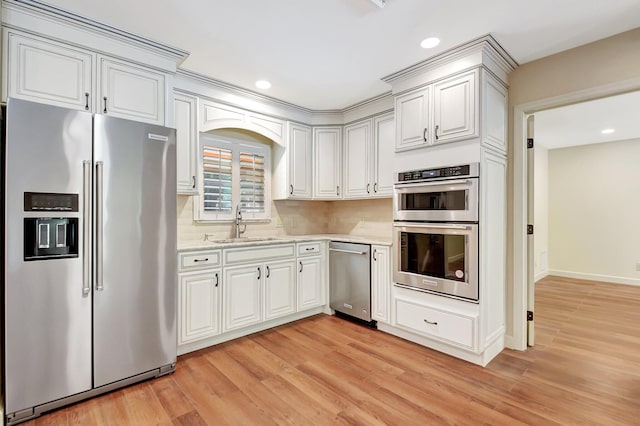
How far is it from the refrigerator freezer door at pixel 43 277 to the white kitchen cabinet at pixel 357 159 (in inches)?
109

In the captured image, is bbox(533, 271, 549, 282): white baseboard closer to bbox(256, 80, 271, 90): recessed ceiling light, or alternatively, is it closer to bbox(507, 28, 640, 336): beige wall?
bbox(507, 28, 640, 336): beige wall

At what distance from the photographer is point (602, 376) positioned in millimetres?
2371

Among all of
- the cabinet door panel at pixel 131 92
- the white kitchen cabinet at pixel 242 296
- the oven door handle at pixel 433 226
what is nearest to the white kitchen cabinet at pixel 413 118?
the oven door handle at pixel 433 226

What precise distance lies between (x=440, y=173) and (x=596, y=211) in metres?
5.08

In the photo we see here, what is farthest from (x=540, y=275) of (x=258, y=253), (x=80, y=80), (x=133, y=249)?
(x=80, y=80)

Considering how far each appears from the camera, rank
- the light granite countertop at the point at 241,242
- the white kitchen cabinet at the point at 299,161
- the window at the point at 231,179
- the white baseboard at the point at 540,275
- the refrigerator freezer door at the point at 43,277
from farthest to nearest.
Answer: the white baseboard at the point at 540,275 → the white kitchen cabinet at the point at 299,161 → the window at the point at 231,179 → the light granite countertop at the point at 241,242 → the refrigerator freezer door at the point at 43,277

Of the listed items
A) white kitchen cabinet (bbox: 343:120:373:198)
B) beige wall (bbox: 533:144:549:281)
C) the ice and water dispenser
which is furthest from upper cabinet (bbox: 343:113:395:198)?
beige wall (bbox: 533:144:549:281)

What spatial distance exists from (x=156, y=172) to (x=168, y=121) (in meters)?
0.52

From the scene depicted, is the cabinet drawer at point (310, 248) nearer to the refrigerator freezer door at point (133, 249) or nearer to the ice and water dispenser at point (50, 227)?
the refrigerator freezer door at point (133, 249)

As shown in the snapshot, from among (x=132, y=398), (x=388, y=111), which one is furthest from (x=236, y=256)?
(x=388, y=111)

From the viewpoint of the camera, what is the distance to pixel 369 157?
149 inches

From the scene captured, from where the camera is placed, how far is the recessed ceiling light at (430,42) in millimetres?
2418

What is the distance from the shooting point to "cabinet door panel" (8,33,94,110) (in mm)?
1947

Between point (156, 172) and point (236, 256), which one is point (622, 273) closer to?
point (236, 256)
